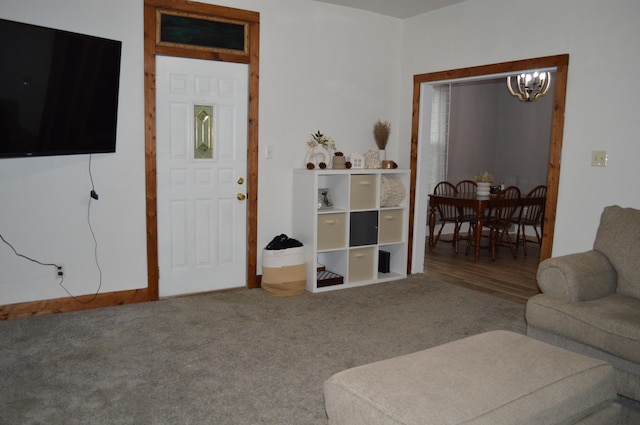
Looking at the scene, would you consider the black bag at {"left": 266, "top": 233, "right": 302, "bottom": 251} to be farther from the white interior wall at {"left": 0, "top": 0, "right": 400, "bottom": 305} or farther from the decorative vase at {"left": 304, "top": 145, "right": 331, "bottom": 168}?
the decorative vase at {"left": 304, "top": 145, "right": 331, "bottom": 168}

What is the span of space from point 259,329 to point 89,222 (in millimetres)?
1506

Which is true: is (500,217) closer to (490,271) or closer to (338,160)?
(490,271)

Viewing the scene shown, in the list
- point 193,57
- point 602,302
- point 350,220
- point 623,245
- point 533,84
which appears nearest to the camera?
point 602,302

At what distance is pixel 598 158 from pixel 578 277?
1179mm

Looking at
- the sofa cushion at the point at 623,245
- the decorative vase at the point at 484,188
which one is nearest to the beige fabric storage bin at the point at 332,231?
the sofa cushion at the point at 623,245

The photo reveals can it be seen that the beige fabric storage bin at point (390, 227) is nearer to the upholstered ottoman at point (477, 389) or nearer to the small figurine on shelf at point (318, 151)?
the small figurine on shelf at point (318, 151)

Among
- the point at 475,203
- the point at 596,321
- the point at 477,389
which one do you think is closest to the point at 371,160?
the point at 475,203

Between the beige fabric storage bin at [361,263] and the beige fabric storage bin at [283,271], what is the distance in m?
0.52

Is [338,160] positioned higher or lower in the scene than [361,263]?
higher

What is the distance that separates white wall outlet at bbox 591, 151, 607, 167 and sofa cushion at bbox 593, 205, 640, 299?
537mm

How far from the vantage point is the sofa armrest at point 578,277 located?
2.81m

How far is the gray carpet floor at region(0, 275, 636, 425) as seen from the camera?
2422 mm

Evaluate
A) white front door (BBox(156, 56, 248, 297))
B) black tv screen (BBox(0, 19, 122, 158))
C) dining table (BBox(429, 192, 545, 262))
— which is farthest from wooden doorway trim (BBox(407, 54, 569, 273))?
black tv screen (BBox(0, 19, 122, 158))

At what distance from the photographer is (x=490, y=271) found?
542 centimetres
